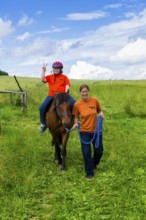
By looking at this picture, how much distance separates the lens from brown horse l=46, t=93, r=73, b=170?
315 inches

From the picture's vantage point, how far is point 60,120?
8367 millimetres

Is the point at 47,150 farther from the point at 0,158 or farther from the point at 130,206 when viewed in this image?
the point at 130,206

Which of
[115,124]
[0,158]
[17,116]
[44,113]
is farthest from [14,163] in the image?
[17,116]

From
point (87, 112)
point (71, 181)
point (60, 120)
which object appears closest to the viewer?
point (71, 181)

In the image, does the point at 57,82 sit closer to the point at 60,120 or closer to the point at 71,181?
the point at 60,120

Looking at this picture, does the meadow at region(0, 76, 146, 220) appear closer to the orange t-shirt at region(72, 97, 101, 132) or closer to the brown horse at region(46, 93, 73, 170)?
the brown horse at region(46, 93, 73, 170)

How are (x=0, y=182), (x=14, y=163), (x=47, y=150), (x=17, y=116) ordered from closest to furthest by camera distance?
(x=0, y=182) → (x=14, y=163) → (x=47, y=150) → (x=17, y=116)

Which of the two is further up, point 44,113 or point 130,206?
point 44,113

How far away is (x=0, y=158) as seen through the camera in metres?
9.19

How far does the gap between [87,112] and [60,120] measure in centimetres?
96

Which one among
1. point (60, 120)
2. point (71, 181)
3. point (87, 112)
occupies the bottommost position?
point (71, 181)

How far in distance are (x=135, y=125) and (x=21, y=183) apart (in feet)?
27.4

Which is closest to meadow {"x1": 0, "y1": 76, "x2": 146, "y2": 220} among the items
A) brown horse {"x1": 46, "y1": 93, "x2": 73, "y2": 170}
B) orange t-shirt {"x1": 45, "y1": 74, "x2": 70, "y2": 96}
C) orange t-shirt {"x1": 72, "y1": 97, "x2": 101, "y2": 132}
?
brown horse {"x1": 46, "y1": 93, "x2": 73, "y2": 170}

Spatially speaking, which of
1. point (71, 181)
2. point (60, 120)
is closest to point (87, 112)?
point (60, 120)
